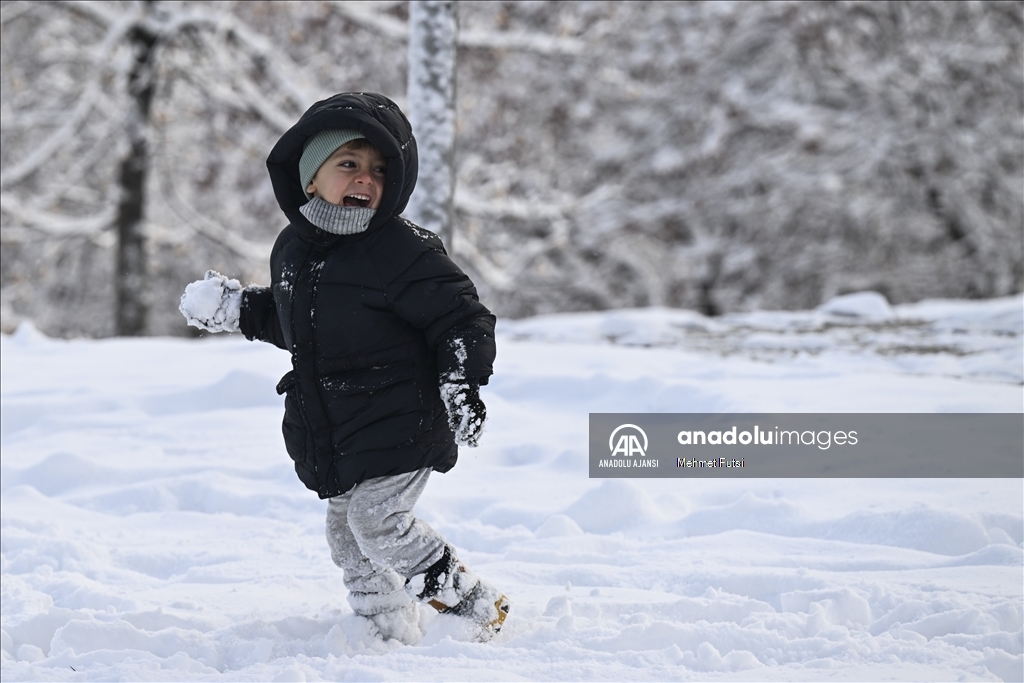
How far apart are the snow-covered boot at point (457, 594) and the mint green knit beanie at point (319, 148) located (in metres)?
1.10

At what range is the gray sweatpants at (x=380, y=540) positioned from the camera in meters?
2.65

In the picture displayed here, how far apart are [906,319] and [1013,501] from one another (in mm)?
4526

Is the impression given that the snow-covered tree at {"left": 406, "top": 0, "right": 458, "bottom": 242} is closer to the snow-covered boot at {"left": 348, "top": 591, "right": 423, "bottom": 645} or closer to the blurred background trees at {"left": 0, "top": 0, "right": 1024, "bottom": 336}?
the snow-covered boot at {"left": 348, "top": 591, "right": 423, "bottom": 645}

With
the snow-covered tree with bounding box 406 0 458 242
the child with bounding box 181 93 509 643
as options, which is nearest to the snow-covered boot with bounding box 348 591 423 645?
the child with bounding box 181 93 509 643

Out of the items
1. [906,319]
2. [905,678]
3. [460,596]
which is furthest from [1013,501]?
[906,319]

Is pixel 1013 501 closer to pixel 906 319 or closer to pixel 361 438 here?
pixel 361 438

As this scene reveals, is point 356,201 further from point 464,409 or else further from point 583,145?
point 583,145

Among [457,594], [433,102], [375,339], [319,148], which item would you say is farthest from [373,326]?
[433,102]

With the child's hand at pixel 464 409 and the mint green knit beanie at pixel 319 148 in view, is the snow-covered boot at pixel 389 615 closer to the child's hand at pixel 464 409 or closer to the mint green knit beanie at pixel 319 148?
the child's hand at pixel 464 409

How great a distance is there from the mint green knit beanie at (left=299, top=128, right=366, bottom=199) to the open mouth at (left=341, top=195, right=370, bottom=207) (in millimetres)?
111

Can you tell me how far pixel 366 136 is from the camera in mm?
2523

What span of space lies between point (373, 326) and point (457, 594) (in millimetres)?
779

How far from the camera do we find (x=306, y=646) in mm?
2773

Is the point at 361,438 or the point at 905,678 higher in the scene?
the point at 361,438
